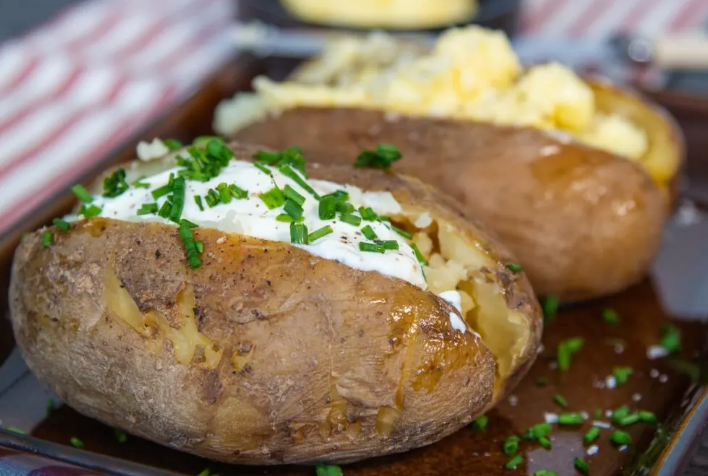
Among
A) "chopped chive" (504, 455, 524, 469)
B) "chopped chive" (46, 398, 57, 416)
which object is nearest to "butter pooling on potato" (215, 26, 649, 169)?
"chopped chive" (504, 455, 524, 469)

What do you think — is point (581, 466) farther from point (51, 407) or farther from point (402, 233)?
point (51, 407)

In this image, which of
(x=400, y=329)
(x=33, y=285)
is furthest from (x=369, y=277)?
(x=33, y=285)

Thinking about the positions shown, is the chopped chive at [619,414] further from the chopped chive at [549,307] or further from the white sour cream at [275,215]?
the white sour cream at [275,215]

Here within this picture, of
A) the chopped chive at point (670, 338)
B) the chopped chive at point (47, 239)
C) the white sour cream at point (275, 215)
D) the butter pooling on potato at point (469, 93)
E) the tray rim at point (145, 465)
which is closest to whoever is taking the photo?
the tray rim at point (145, 465)

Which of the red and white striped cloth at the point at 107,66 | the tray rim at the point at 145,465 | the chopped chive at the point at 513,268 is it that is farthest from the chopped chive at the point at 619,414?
the red and white striped cloth at the point at 107,66

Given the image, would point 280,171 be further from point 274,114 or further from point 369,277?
point 274,114

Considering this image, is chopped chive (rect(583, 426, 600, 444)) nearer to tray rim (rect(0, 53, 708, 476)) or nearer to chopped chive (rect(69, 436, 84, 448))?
tray rim (rect(0, 53, 708, 476))
